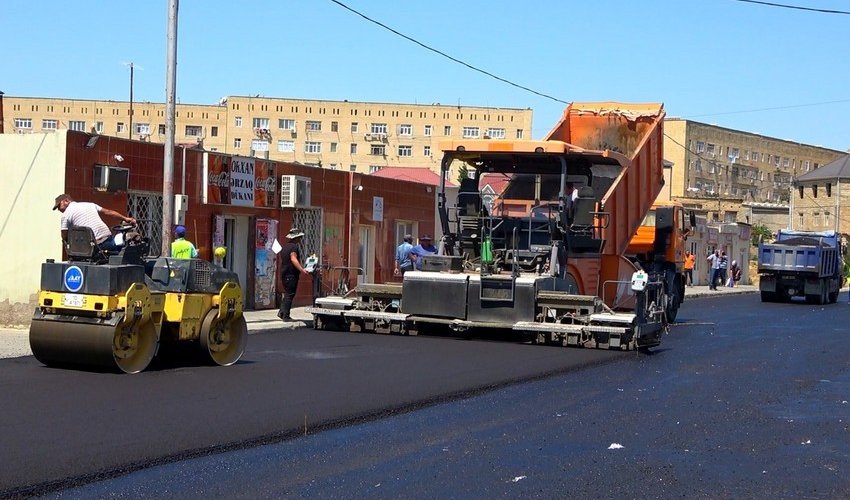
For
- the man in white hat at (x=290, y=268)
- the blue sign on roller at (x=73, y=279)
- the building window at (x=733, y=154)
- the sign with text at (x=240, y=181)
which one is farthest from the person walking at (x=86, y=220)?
the building window at (x=733, y=154)

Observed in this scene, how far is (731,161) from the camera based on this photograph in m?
99.3

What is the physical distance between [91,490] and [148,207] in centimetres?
1222

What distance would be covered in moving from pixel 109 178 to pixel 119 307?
5.97 meters

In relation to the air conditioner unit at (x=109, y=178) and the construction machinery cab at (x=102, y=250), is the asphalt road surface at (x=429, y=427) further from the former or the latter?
the air conditioner unit at (x=109, y=178)

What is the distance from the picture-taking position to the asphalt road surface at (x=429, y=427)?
661 cm

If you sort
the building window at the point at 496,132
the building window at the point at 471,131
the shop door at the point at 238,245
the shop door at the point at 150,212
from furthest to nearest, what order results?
the building window at the point at 496,132
the building window at the point at 471,131
the shop door at the point at 238,245
the shop door at the point at 150,212

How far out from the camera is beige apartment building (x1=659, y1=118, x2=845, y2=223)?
93188mm

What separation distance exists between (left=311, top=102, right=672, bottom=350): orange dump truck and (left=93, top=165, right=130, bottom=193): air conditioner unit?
11.5ft

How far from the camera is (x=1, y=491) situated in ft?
19.8

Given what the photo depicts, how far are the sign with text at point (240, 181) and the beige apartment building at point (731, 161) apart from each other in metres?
60.3

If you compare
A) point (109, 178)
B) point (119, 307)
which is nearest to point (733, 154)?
point (109, 178)

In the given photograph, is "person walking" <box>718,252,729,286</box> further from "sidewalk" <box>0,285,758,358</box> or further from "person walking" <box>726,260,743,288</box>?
"sidewalk" <box>0,285,758,358</box>

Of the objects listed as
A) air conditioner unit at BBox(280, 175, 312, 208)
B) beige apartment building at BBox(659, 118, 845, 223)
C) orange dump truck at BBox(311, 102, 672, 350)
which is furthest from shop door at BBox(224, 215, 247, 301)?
beige apartment building at BBox(659, 118, 845, 223)

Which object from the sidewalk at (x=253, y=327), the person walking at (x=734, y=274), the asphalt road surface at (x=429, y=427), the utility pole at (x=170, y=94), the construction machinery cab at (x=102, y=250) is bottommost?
the asphalt road surface at (x=429, y=427)
